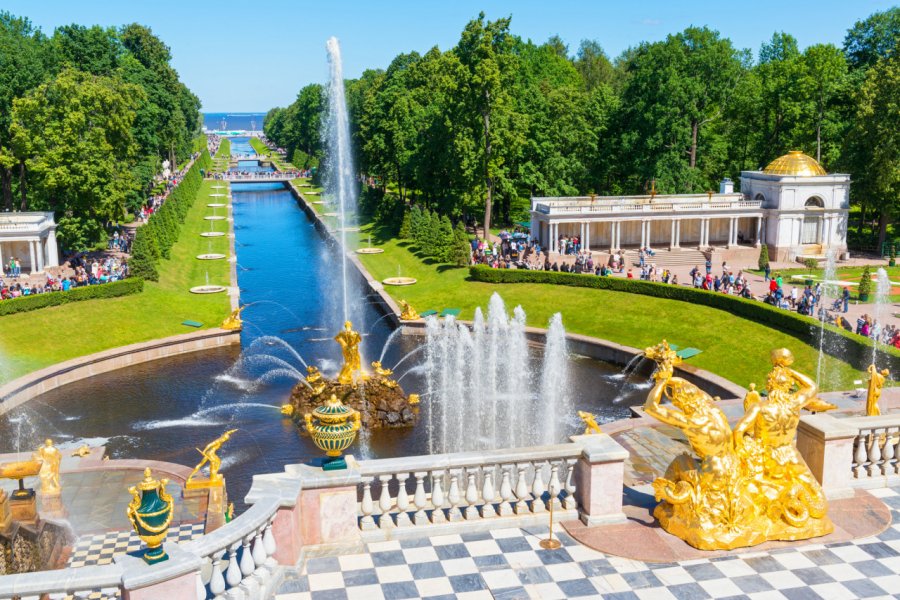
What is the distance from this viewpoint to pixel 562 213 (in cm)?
6831

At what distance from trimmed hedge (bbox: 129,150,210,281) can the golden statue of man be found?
47.0 metres

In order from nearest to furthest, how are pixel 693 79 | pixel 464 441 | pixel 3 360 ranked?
pixel 464 441 < pixel 3 360 < pixel 693 79

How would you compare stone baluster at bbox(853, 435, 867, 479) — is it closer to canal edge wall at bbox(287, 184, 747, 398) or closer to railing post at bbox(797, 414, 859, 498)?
railing post at bbox(797, 414, 859, 498)

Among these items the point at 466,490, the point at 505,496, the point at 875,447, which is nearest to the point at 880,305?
the point at 875,447

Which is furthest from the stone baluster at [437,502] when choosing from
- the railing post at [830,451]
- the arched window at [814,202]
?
the arched window at [814,202]

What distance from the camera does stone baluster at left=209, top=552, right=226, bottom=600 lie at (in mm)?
11531

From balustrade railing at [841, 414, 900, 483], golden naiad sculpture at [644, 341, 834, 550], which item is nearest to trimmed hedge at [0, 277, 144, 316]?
golden naiad sculpture at [644, 341, 834, 550]

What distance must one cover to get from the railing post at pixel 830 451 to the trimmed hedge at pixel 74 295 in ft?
136

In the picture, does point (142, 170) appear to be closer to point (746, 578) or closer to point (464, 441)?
point (464, 441)

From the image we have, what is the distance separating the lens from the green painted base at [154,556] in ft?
35.3

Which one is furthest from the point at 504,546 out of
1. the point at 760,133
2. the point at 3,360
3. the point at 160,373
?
the point at 760,133

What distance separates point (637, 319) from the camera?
4881cm

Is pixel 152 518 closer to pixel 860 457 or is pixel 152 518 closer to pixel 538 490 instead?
pixel 538 490

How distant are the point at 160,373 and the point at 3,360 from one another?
714 cm
